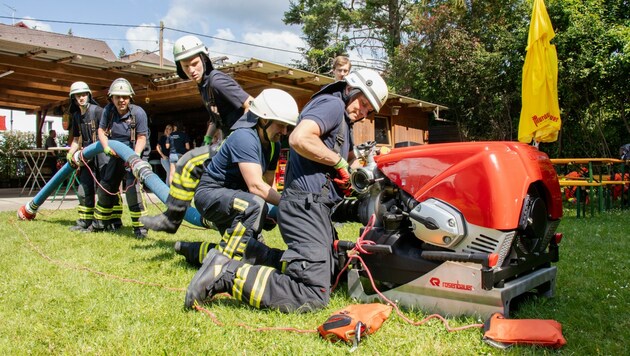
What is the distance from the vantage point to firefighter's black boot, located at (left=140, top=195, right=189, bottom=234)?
15.3ft

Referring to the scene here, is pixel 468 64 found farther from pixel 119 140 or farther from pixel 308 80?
pixel 119 140

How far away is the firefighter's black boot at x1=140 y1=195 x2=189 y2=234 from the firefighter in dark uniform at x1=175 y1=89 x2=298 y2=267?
798mm

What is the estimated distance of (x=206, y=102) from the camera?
15.9 feet

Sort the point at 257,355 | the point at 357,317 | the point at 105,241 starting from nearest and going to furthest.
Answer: the point at 257,355, the point at 357,317, the point at 105,241

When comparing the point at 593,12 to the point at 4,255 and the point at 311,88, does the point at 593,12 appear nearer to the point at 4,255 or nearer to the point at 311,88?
the point at 311,88

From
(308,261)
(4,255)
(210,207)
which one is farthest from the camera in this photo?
(4,255)

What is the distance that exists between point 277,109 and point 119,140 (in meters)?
3.62

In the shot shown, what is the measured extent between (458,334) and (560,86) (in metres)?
13.3

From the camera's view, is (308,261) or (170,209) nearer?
(308,261)

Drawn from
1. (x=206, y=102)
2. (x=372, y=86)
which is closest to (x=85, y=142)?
(x=206, y=102)

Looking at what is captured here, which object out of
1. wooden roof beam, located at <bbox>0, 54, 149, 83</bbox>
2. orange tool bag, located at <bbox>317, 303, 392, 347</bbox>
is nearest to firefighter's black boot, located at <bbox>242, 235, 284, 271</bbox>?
orange tool bag, located at <bbox>317, 303, 392, 347</bbox>

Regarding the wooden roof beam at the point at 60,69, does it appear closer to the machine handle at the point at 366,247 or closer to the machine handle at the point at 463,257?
the machine handle at the point at 366,247

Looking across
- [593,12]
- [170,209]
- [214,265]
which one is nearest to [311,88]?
[593,12]

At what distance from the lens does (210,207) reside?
3.82 meters
